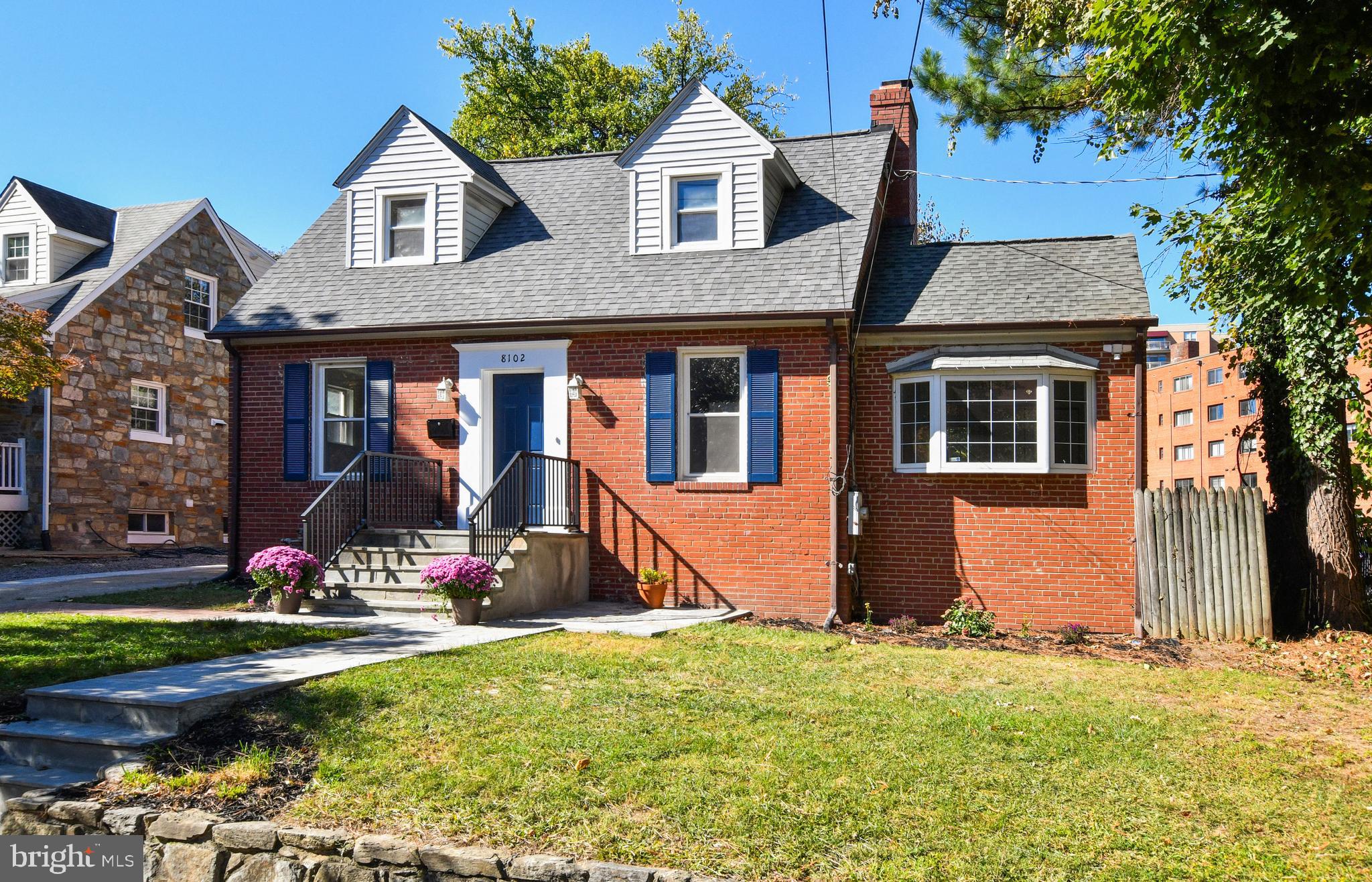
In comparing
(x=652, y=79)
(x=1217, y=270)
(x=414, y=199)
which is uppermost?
(x=652, y=79)

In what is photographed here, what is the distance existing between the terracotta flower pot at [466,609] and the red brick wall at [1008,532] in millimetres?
4561

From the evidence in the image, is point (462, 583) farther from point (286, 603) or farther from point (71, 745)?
point (71, 745)

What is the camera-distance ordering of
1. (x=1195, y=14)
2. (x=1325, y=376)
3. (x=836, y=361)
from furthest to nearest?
(x=836, y=361), (x=1325, y=376), (x=1195, y=14)

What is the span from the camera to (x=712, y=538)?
11.9 metres

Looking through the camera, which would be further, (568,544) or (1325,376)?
(568,544)

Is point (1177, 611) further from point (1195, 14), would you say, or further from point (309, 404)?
point (309, 404)

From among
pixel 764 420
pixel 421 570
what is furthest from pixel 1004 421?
pixel 421 570

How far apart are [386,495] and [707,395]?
4.23 meters

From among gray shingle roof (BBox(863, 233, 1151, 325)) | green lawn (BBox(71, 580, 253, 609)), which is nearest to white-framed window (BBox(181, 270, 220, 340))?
green lawn (BBox(71, 580, 253, 609))

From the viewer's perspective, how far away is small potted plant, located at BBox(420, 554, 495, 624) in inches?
388

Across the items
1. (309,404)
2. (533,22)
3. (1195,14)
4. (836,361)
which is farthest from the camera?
(533,22)

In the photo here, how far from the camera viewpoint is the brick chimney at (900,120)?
15.2m

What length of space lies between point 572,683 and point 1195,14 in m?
5.77

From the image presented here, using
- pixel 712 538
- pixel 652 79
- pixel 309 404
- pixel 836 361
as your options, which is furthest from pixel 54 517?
pixel 652 79
